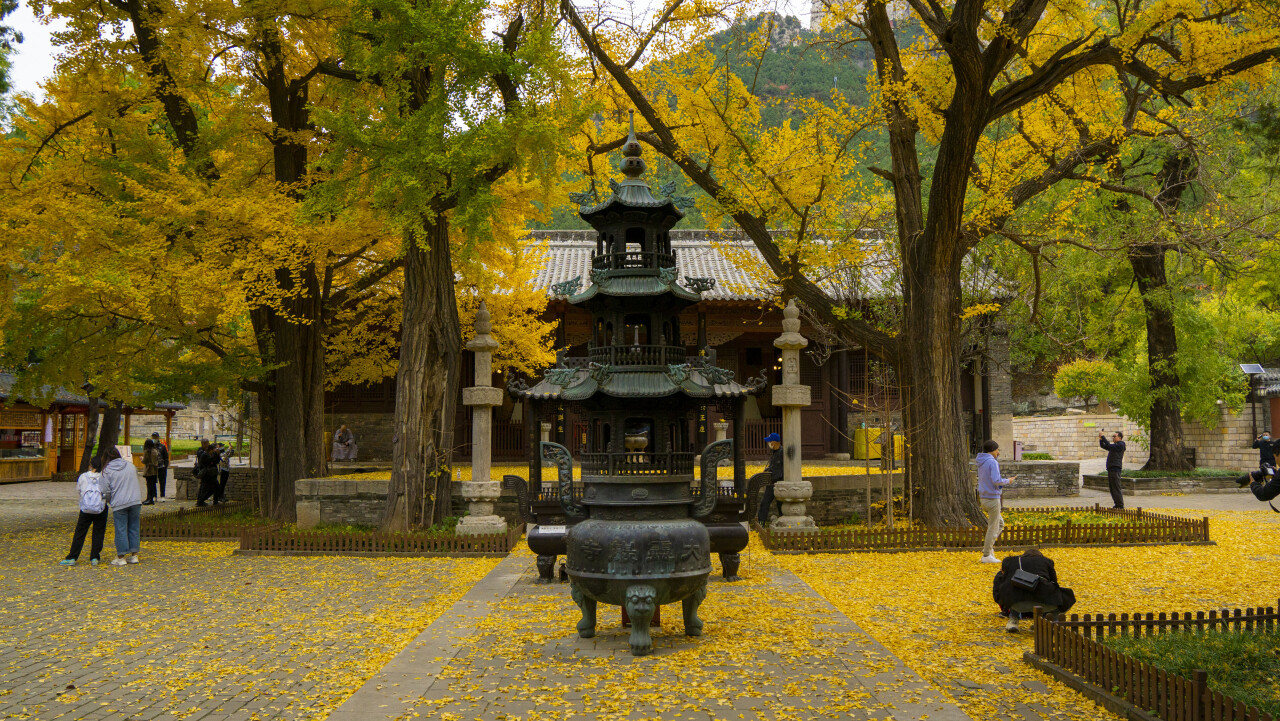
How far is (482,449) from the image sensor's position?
49.5 feet

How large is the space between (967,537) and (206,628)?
11261 mm

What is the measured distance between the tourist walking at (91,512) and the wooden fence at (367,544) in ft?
6.70

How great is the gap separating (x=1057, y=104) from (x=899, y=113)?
9.26ft

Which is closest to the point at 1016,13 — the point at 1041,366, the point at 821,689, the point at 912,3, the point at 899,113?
the point at 912,3

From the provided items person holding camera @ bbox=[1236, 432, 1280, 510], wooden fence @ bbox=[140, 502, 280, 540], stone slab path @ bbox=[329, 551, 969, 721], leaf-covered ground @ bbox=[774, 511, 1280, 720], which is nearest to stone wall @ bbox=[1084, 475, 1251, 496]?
leaf-covered ground @ bbox=[774, 511, 1280, 720]

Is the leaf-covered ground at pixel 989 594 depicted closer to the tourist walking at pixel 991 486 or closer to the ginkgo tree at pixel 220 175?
the tourist walking at pixel 991 486

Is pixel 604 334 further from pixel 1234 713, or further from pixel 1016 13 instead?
pixel 1016 13

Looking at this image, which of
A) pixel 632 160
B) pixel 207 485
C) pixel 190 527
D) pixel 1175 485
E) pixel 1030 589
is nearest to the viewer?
pixel 1030 589

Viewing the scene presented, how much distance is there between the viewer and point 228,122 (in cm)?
1508

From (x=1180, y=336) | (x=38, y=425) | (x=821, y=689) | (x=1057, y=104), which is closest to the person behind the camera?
(x=821, y=689)

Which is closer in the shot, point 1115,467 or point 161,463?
point 1115,467

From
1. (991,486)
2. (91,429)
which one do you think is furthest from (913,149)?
(91,429)

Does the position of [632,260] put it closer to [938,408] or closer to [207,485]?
[938,408]

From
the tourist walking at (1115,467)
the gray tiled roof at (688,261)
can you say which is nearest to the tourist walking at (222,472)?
the gray tiled roof at (688,261)
